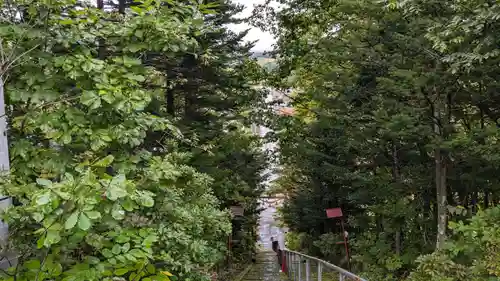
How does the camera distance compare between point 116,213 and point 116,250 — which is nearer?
point 116,213

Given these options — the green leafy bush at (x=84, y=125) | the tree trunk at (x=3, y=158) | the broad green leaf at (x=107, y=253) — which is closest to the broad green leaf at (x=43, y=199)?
the green leafy bush at (x=84, y=125)

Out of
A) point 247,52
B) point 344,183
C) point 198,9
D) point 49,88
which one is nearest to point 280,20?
point 247,52

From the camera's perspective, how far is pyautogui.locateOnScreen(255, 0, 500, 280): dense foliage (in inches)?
235

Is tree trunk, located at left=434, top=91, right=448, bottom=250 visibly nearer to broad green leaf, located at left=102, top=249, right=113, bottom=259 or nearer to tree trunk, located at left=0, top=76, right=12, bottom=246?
broad green leaf, located at left=102, top=249, right=113, bottom=259

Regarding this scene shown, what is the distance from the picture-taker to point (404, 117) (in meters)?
7.45

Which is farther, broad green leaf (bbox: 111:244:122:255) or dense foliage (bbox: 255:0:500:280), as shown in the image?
dense foliage (bbox: 255:0:500:280)

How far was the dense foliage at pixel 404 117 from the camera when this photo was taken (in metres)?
5.96

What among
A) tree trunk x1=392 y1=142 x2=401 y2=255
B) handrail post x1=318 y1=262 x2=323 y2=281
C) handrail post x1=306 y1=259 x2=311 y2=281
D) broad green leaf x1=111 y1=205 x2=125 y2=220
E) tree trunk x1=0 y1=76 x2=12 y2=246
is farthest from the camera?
tree trunk x1=392 y1=142 x2=401 y2=255

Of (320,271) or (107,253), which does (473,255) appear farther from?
(107,253)

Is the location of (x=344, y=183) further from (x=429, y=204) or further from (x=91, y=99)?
(x=91, y=99)

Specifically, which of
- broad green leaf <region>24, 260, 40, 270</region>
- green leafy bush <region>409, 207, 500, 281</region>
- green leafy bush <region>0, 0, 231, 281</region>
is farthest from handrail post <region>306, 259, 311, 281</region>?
broad green leaf <region>24, 260, 40, 270</region>

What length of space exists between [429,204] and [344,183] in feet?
15.0

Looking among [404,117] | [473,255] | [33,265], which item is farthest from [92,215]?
[404,117]

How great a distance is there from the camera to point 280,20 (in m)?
12.2
